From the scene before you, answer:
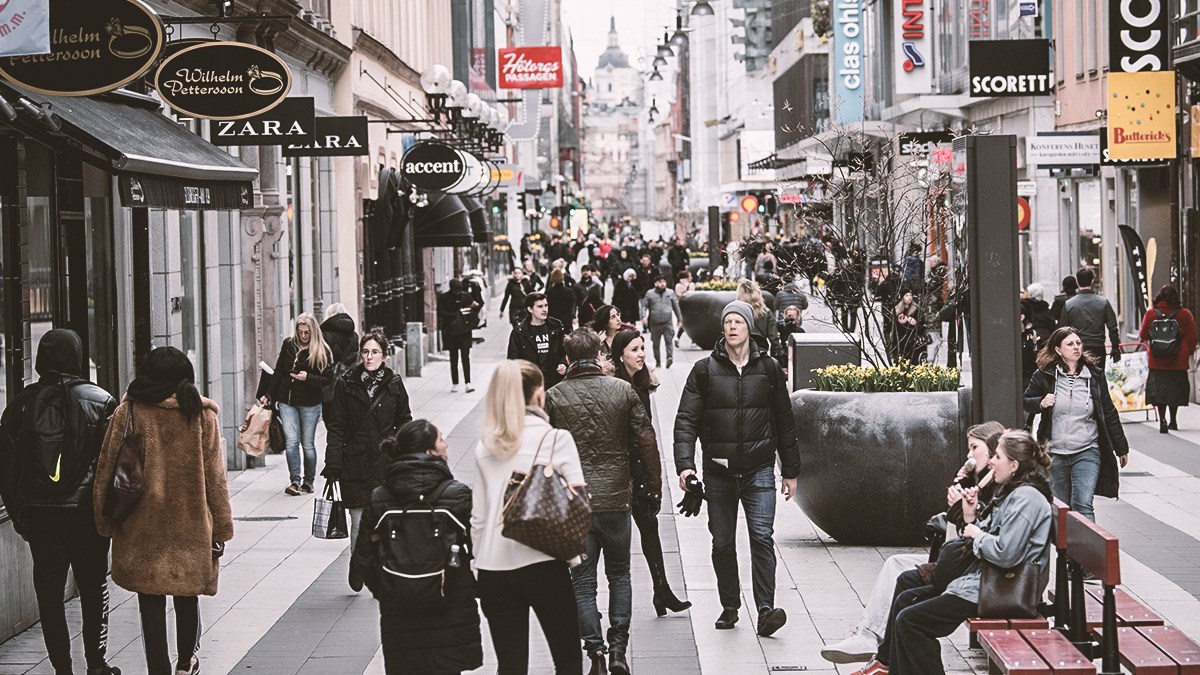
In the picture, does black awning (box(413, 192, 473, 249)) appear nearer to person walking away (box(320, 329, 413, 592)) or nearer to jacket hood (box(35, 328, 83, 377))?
person walking away (box(320, 329, 413, 592))

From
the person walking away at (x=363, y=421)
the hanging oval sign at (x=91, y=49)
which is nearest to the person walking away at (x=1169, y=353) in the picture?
the person walking away at (x=363, y=421)

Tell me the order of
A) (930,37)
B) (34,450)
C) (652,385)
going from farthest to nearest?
(930,37) < (652,385) < (34,450)

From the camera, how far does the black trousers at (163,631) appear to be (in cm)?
911

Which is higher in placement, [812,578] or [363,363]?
[363,363]

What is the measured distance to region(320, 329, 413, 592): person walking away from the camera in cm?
1176

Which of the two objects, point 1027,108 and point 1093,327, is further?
point 1027,108

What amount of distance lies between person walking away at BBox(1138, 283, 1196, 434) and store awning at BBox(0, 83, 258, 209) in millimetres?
10136

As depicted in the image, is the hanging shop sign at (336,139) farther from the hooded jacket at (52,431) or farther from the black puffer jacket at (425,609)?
the black puffer jacket at (425,609)

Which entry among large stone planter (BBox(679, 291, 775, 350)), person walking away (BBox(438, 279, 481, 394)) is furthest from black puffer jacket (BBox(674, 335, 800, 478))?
large stone planter (BBox(679, 291, 775, 350))

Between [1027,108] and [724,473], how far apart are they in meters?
27.7

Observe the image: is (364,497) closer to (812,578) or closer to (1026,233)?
(812,578)

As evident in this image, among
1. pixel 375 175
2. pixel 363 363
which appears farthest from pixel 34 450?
pixel 375 175

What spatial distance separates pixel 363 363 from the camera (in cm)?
1188

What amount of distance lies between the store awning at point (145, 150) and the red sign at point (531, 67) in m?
43.2
